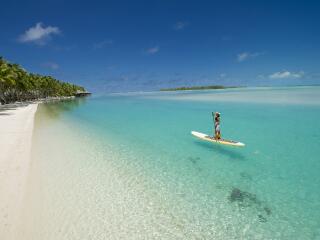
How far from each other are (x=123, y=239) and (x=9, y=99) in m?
70.0

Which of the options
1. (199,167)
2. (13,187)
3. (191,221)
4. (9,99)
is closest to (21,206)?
(13,187)

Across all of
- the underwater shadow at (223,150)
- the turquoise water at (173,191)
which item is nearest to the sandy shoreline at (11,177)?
the turquoise water at (173,191)

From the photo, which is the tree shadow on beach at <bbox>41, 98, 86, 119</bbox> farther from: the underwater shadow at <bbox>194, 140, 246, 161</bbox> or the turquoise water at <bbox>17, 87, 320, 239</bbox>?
the underwater shadow at <bbox>194, 140, 246, 161</bbox>

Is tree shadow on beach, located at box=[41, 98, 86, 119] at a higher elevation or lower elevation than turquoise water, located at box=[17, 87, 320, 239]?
higher

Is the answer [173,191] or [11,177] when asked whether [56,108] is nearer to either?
[11,177]

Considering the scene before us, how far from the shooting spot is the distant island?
1757 inches

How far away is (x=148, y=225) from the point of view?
7086 mm

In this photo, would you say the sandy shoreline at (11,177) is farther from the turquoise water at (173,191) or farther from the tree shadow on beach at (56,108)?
the tree shadow on beach at (56,108)

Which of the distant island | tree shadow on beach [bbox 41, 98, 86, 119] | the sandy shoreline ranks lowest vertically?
the sandy shoreline

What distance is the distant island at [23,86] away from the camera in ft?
146

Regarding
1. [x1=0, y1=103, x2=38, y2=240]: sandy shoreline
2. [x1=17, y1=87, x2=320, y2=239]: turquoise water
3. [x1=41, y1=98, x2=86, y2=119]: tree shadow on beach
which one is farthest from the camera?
[x1=41, y1=98, x2=86, y2=119]: tree shadow on beach

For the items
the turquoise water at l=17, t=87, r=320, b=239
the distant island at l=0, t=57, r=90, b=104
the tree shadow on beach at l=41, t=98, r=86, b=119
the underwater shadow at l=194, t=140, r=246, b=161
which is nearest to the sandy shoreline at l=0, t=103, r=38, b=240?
the turquoise water at l=17, t=87, r=320, b=239

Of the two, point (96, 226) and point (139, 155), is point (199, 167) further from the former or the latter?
point (96, 226)

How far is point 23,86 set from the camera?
5912cm
